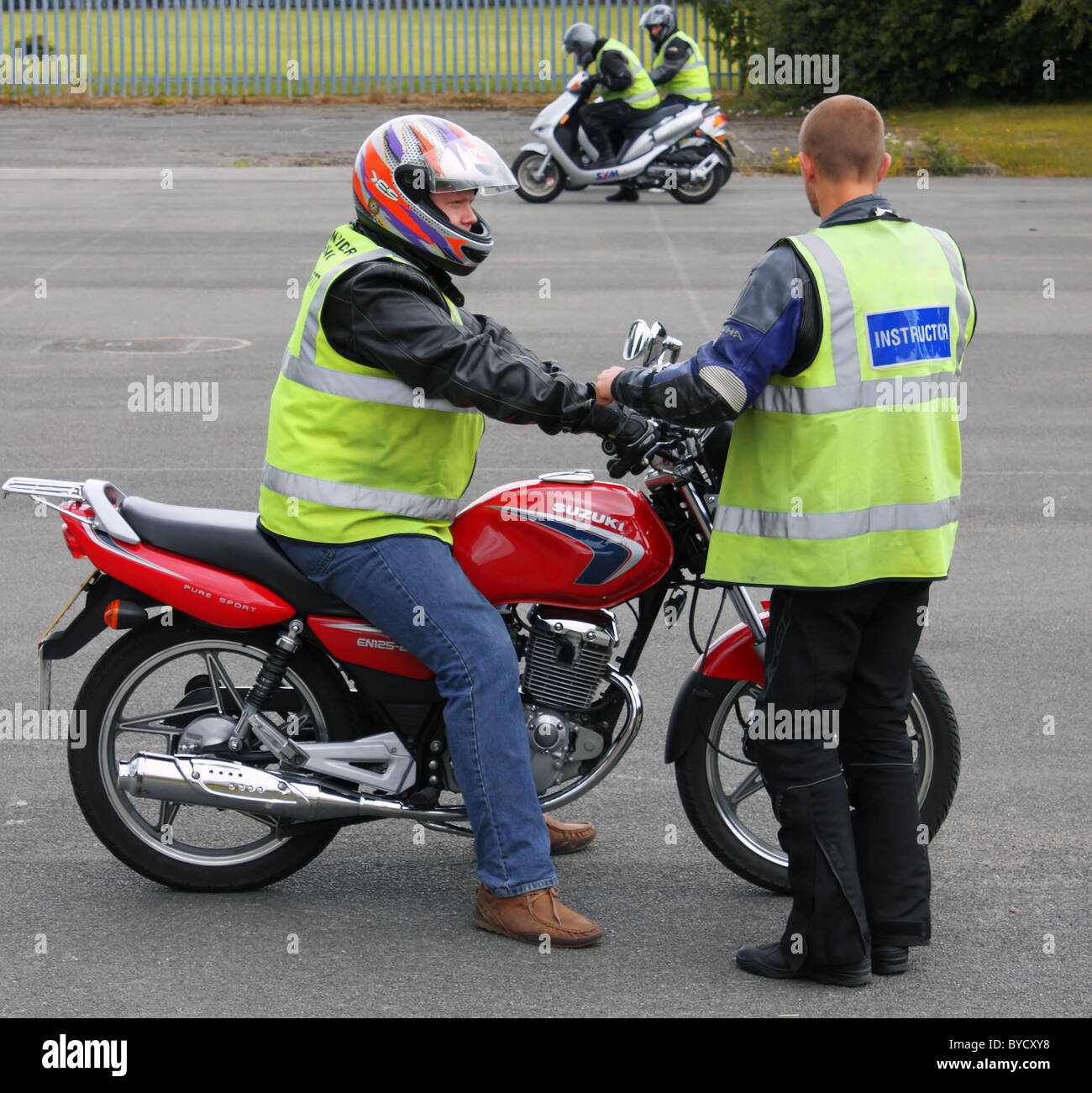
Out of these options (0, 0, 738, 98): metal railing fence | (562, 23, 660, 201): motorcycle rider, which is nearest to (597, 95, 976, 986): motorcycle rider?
(562, 23, 660, 201): motorcycle rider

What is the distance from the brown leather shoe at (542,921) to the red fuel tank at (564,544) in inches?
28.9

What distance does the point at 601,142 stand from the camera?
19438 mm

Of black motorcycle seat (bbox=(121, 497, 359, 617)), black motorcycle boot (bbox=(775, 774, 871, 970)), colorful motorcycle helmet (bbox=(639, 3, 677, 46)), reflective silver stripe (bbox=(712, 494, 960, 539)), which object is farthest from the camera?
colorful motorcycle helmet (bbox=(639, 3, 677, 46))

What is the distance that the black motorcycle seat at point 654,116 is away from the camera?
19125 mm

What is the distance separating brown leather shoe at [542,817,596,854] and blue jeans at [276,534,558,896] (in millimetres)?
518

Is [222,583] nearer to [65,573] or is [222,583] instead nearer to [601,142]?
[65,573]

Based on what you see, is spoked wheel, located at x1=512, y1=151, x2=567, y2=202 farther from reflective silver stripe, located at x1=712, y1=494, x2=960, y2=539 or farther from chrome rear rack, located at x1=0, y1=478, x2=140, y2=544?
reflective silver stripe, located at x1=712, y1=494, x2=960, y2=539

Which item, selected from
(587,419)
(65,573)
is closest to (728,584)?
(587,419)

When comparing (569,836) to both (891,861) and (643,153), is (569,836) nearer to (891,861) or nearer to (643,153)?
(891,861)

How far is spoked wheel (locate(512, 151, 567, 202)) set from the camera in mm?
19391

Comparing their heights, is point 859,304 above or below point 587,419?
above

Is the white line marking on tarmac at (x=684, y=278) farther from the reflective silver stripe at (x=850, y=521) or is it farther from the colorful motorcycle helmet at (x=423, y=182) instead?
the reflective silver stripe at (x=850, y=521)
